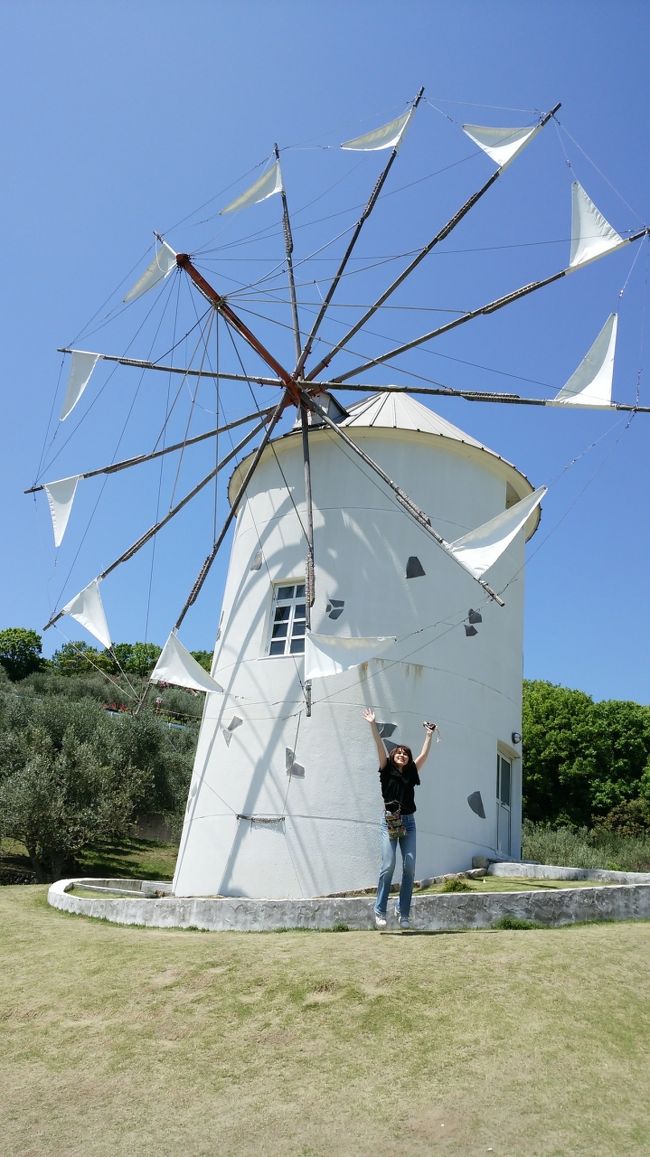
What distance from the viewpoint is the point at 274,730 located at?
14.3m

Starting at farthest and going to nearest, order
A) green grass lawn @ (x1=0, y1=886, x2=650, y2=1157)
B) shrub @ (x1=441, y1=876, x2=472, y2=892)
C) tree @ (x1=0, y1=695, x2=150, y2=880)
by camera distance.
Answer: tree @ (x1=0, y1=695, x2=150, y2=880) → shrub @ (x1=441, y1=876, x2=472, y2=892) → green grass lawn @ (x1=0, y1=886, x2=650, y2=1157)

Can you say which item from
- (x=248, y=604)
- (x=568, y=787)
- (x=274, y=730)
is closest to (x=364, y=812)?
(x=274, y=730)

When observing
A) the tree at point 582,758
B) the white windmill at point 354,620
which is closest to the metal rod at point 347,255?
the white windmill at point 354,620

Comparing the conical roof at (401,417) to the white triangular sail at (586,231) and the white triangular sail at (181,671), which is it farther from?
the white triangular sail at (181,671)

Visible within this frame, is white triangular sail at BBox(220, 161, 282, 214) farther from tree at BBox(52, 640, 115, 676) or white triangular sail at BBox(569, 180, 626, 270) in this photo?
tree at BBox(52, 640, 115, 676)

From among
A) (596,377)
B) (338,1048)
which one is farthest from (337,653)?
(338,1048)

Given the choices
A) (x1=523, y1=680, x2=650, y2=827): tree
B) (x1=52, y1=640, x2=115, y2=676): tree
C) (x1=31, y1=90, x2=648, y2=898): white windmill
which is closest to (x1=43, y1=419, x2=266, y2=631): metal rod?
(x1=31, y1=90, x2=648, y2=898): white windmill

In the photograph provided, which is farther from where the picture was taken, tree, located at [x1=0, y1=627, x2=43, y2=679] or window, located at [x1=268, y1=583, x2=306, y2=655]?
tree, located at [x1=0, y1=627, x2=43, y2=679]

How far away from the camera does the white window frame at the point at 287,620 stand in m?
14.8

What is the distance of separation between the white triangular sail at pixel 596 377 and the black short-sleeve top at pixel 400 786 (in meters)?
6.86

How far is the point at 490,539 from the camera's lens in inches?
503

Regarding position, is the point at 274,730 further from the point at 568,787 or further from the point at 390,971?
the point at 568,787

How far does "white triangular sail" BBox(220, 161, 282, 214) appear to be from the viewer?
16688 mm

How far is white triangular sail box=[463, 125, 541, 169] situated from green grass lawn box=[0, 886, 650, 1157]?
11777 millimetres
